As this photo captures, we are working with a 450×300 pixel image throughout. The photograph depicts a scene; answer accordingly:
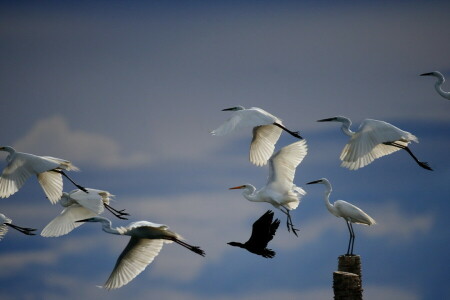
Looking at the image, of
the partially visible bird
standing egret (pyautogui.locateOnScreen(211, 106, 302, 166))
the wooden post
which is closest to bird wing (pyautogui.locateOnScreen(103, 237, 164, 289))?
the partially visible bird

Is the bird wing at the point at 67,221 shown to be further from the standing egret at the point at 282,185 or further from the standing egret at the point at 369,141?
the standing egret at the point at 369,141

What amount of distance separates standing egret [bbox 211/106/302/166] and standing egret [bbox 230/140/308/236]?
77 cm

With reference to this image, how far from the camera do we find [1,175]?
2034cm

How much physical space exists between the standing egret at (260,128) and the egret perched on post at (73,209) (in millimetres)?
3498

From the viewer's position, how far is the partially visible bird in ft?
56.6

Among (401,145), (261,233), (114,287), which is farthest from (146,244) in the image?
(401,145)

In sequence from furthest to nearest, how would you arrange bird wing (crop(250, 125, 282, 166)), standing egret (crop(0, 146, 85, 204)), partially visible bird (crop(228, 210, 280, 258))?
bird wing (crop(250, 125, 282, 166)) < standing egret (crop(0, 146, 85, 204)) < partially visible bird (crop(228, 210, 280, 258))

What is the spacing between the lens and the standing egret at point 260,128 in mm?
19125

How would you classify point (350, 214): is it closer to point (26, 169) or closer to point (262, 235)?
point (262, 235)

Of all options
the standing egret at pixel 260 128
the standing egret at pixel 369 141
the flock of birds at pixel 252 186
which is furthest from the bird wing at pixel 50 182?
the standing egret at pixel 369 141

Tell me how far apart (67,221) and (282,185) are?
16.9ft

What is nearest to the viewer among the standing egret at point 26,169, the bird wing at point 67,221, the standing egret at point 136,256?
the standing egret at point 136,256

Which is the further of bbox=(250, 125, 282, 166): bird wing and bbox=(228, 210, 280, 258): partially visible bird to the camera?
bbox=(250, 125, 282, 166): bird wing

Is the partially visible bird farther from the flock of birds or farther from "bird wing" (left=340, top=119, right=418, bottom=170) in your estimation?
"bird wing" (left=340, top=119, right=418, bottom=170)
